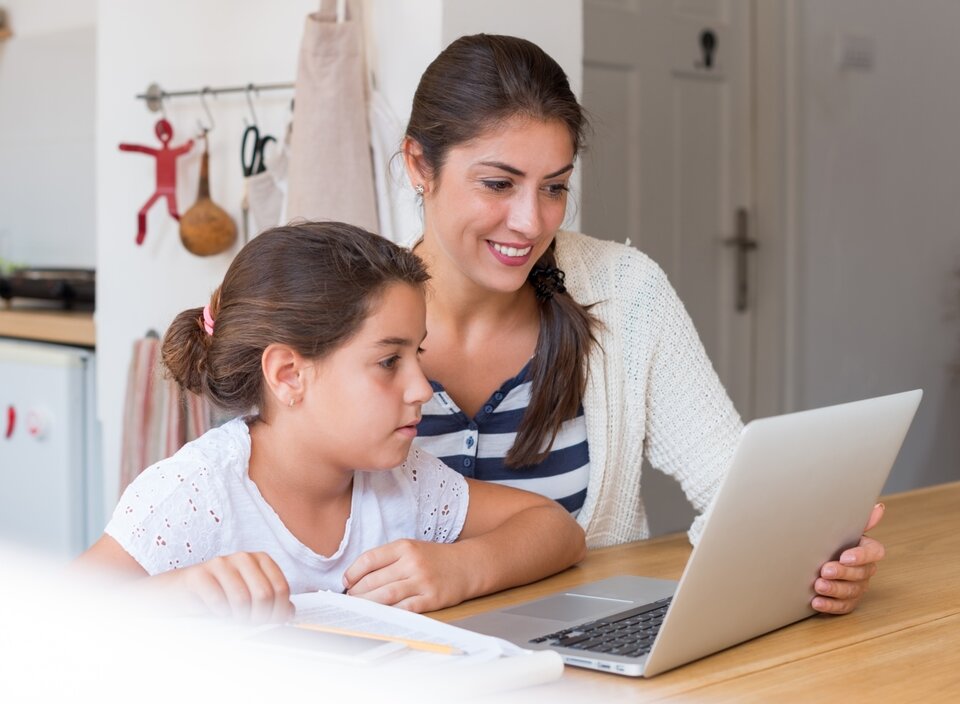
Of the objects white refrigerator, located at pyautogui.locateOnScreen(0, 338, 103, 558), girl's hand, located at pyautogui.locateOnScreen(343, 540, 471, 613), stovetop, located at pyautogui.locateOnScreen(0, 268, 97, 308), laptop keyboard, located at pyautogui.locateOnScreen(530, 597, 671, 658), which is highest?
stovetop, located at pyautogui.locateOnScreen(0, 268, 97, 308)

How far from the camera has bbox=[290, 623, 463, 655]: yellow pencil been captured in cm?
97

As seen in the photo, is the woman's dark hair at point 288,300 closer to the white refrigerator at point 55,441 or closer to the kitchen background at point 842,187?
the white refrigerator at point 55,441

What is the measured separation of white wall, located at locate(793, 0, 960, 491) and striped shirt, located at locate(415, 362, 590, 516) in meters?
2.25

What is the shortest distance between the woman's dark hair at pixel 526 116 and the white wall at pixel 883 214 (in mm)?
2237

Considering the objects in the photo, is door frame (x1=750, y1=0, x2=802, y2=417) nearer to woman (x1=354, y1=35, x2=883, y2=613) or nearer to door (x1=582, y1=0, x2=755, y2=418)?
door (x1=582, y1=0, x2=755, y2=418)

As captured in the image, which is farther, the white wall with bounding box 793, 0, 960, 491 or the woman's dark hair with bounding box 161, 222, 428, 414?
the white wall with bounding box 793, 0, 960, 491

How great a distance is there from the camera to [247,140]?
2.68 m

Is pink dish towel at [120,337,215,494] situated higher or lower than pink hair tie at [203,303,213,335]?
lower

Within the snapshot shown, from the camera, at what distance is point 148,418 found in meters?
2.79

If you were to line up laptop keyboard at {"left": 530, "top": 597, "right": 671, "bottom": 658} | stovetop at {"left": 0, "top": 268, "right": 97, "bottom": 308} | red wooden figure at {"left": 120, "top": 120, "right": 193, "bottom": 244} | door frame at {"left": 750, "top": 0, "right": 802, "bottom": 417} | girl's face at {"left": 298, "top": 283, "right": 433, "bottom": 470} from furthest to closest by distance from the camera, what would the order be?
door frame at {"left": 750, "top": 0, "right": 802, "bottom": 417}, stovetop at {"left": 0, "top": 268, "right": 97, "bottom": 308}, red wooden figure at {"left": 120, "top": 120, "right": 193, "bottom": 244}, girl's face at {"left": 298, "top": 283, "right": 433, "bottom": 470}, laptop keyboard at {"left": 530, "top": 597, "right": 671, "bottom": 658}

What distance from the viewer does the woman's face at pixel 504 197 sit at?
61.1 inches

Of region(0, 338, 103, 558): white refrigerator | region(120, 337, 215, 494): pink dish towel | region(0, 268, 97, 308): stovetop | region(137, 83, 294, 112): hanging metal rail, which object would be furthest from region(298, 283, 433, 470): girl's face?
region(0, 268, 97, 308): stovetop

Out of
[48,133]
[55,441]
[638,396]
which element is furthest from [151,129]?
[638,396]

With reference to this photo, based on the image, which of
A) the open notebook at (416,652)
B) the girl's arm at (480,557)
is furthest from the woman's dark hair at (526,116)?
the open notebook at (416,652)
